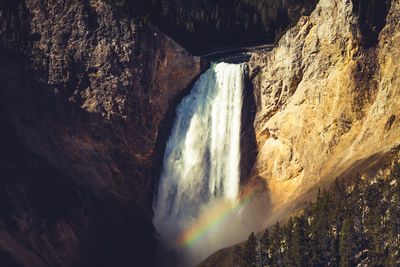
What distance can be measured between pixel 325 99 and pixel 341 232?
1172 cm

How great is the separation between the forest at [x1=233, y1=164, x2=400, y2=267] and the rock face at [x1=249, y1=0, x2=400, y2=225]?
6.82ft

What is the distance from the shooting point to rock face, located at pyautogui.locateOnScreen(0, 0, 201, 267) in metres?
47.3

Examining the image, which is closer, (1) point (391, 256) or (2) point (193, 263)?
(1) point (391, 256)

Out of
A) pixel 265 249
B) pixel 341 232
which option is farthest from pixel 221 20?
pixel 341 232

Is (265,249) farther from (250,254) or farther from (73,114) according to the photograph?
(73,114)

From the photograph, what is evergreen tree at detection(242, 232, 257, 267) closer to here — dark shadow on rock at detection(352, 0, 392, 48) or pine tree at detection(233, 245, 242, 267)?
pine tree at detection(233, 245, 242, 267)

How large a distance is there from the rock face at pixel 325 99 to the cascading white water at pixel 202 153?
8.34 feet

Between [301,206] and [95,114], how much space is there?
22347 millimetres

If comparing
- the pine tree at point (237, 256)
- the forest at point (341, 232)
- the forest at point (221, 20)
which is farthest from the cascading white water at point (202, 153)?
the forest at point (341, 232)

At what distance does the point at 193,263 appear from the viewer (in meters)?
46.7

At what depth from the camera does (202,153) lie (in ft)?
163

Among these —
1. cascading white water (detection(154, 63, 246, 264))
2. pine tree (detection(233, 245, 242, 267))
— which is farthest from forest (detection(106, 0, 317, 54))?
pine tree (detection(233, 245, 242, 267))

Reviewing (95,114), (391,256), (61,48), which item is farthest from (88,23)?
(391,256)

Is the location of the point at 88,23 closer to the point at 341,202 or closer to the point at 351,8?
the point at 351,8
